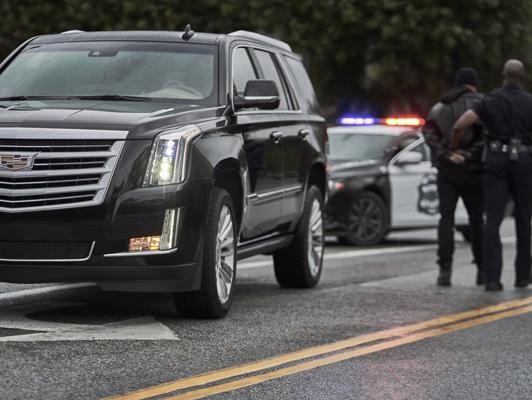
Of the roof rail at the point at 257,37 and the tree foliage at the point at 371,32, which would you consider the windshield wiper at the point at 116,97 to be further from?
the tree foliage at the point at 371,32

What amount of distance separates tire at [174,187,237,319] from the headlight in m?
0.43

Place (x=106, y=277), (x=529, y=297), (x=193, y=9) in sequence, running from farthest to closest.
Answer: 1. (x=193, y=9)
2. (x=529, y=297)
3. (x=106, y=277)

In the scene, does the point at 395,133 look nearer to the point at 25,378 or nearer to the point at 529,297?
the point at 529,297

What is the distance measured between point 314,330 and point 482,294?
3.27 meters

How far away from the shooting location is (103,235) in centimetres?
852

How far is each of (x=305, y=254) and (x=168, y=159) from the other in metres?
3.25

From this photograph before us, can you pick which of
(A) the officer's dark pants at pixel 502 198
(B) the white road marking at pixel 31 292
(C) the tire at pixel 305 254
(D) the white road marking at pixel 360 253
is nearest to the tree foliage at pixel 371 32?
(D) the white road marking at pixel 360 253

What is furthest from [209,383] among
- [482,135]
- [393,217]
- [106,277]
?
[393,217]

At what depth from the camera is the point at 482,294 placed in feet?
39.6

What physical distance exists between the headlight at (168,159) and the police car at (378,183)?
9.83 m

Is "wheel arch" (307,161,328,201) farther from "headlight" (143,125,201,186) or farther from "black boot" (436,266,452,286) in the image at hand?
"headlight" (143,125,201,186)

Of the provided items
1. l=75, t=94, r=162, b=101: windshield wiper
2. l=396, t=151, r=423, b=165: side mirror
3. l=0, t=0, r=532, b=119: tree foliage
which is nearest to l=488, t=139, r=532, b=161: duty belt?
l=75, t=94, r=162, b=101: windshield wiper

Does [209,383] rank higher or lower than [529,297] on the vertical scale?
higher

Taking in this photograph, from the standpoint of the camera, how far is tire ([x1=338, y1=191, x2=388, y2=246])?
18.9 m
